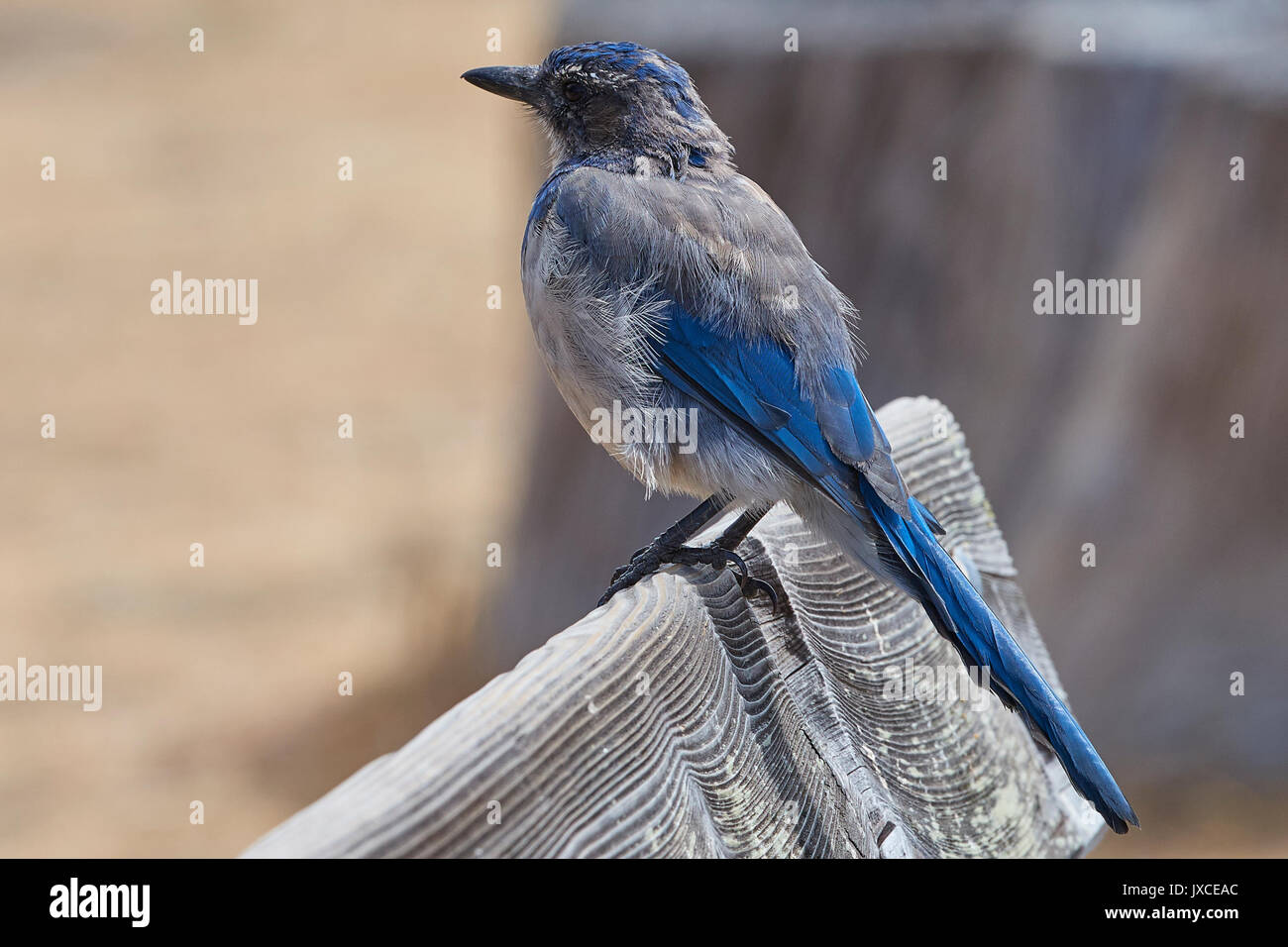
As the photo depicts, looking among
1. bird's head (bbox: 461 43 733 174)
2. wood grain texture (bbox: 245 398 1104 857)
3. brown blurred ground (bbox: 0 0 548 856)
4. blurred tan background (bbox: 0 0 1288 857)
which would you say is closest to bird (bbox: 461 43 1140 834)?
bird's head (bbox: 461 43 733 174)

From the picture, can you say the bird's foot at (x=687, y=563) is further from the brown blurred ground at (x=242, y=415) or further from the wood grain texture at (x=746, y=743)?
the brown blurred ground at (x=242, y=415)

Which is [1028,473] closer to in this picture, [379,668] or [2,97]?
[379,668]

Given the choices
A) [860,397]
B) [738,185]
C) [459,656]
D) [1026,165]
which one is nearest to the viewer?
[860,397]

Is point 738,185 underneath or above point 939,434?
above

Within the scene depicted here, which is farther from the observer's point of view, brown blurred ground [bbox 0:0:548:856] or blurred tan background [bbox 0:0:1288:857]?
brown blurred ground [bbox 0:0:548:856]

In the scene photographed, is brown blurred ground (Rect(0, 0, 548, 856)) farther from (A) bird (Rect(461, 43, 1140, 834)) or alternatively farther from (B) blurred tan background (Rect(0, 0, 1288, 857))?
(A) bird (Rect(461, 43, 1140, 834))

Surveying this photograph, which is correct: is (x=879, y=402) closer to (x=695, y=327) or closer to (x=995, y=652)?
(x=695, y=327)

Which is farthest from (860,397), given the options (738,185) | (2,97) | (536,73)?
(2,97)

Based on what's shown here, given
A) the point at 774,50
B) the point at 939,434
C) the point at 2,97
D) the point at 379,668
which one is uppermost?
the point at 2,97
